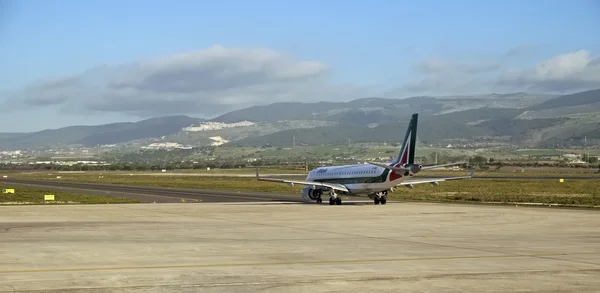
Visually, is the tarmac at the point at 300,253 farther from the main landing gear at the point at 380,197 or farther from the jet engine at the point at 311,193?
the jet engine at the point at 311,193

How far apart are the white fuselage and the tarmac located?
41.0 feet

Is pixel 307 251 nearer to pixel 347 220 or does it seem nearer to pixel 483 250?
pixel 483 250

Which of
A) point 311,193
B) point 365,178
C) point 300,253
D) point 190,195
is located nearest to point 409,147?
point 365,178

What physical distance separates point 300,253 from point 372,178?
35.4m

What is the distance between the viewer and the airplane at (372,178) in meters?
60.7

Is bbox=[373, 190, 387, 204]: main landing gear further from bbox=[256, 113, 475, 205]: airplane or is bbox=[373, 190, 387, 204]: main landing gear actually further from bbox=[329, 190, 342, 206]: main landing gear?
bbox=[329, 190, 342, 206]: main landing gear

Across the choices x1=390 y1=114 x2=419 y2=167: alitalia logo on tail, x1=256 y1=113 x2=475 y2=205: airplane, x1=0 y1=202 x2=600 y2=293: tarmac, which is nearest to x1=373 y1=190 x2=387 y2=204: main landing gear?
x1=256 y1=113 x2=475 y2=205: airplane

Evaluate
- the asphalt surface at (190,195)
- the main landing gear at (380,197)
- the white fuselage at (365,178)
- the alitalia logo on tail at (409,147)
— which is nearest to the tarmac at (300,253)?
the alitalia logo on tail at (409,147)

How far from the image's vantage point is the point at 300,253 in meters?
28.3

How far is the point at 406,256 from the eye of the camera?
2758cm

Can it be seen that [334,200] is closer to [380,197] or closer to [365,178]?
[365,178]

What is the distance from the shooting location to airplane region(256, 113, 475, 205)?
6066 cm

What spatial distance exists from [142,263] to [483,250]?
41.0 feet

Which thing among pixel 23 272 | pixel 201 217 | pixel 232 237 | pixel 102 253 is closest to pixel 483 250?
pixel 232 237
